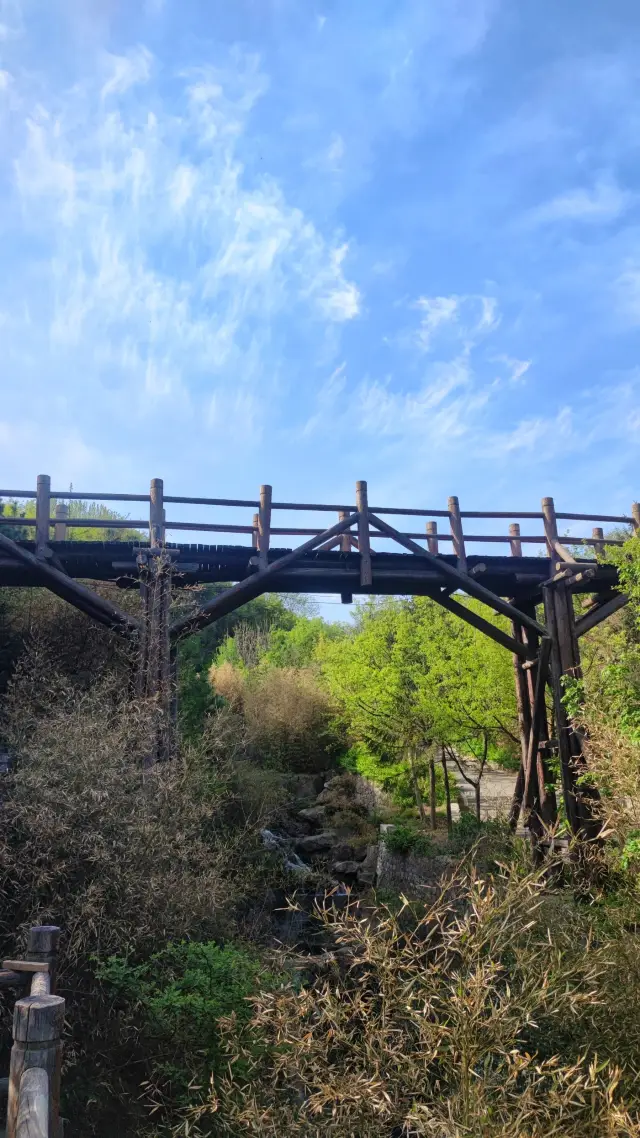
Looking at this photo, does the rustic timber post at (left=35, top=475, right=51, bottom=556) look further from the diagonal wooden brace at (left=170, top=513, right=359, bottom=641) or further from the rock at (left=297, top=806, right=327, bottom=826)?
the rock at (left=297, top=806, right=327, bottom=826)

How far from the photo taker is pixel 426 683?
63.8 ft

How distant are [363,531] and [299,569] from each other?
121cm

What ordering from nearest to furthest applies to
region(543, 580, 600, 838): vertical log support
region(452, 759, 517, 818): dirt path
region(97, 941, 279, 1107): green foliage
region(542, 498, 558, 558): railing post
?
region(97, 941, 279, 1107): green foliage < region(543, 580, 600, 838): vertical log support < region(542, 498, 558, 558): railing post < region(452, 759, 517, 818): dirt path

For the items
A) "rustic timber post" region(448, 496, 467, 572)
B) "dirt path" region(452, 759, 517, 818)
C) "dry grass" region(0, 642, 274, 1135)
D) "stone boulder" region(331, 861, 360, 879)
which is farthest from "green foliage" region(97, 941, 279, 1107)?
"dirt path" region(452, 759, 517, 818)

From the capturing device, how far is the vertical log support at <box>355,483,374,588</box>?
1311 cm

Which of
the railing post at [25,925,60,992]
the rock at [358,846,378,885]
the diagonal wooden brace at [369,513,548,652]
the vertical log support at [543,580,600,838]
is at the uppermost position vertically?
the diagonal wooden brace at [369,513,548,652]

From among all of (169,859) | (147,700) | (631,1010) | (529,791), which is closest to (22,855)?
(169,859)

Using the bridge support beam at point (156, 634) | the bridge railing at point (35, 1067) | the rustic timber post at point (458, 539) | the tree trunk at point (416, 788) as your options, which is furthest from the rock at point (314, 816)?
the bridge railing at point (35, 1067)

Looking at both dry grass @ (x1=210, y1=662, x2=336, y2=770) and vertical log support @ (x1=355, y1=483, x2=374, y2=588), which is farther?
dry grass @ (x1=210, y1=662, x2=336, y2=770)

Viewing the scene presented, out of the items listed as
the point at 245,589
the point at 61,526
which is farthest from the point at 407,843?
the point at 61,526

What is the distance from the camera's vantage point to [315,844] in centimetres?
1844

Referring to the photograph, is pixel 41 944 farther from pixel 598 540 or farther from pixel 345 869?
pixel 345 869

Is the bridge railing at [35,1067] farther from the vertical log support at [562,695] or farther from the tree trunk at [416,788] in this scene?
the tree trunk at [416,788]

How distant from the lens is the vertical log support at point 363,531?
13.1 metres
